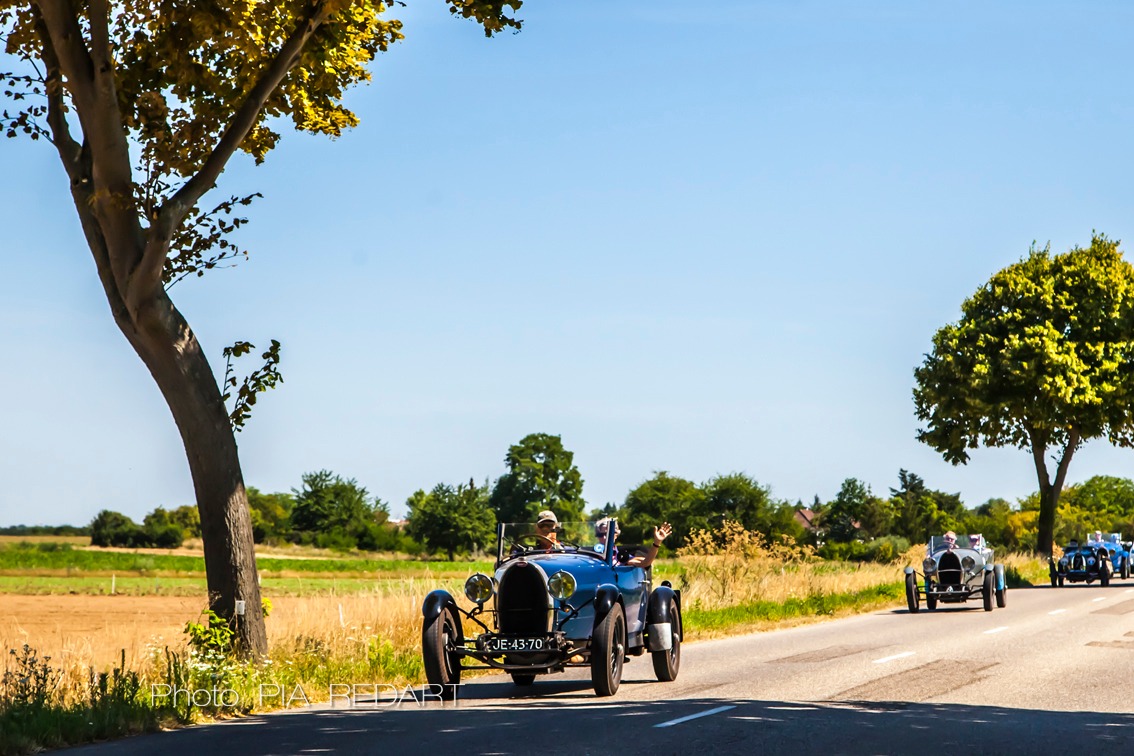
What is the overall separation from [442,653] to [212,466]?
3.11 m

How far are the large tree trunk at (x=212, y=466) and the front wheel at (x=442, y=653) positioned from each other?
1.90 metres

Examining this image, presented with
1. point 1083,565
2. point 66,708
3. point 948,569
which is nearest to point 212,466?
point 66,708

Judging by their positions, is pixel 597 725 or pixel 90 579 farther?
pixel 90 579

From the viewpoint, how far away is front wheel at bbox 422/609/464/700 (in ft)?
42.3

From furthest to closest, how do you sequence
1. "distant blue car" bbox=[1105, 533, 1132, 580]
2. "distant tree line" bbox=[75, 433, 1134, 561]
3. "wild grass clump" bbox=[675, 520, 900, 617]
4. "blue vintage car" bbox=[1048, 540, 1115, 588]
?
"distant tree line" bbox=[75, 433, 1134, 561] → "distant blue car" bbox=[1105, 533, 1132, 580] → "blue vintage car" bbox=[1048, 540, 1115, 588] → "wild grass clump" bbox=[675, 520, 900, 617]

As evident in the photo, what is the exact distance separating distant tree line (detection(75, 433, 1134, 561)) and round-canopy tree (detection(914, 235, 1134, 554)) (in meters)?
35.1

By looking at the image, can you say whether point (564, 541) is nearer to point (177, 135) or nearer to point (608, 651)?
point (608, 651)

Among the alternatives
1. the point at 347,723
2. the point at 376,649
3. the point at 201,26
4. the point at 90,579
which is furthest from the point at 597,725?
the point at 90,579

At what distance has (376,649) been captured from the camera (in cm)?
1541

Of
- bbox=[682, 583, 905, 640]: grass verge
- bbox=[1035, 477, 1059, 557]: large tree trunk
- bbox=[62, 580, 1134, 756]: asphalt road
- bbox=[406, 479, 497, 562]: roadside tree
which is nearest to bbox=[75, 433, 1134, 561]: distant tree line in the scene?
bbox=[406, 479, 497, 562]: roadside tree

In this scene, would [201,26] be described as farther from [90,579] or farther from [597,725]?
[90,579]

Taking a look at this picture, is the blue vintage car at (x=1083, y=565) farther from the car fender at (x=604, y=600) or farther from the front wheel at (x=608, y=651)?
the car fender at (x=604, y=600)

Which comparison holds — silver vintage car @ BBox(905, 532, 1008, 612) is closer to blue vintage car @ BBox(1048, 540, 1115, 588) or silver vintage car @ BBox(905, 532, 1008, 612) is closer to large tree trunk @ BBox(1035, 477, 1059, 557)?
blue vintage car @ BBox(1048, 540, 1115, 588)

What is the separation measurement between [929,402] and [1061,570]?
9.93 metres
